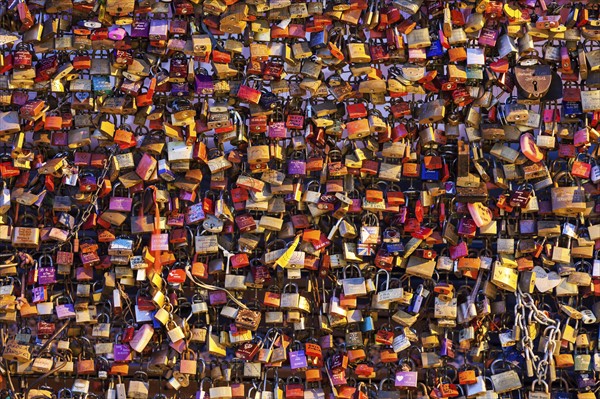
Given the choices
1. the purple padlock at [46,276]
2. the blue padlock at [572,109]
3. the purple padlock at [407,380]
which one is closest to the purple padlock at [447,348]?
the purple padlock at [407,380]

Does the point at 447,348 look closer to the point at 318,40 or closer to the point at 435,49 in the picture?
the point at 435,49

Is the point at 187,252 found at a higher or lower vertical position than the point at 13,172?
lower

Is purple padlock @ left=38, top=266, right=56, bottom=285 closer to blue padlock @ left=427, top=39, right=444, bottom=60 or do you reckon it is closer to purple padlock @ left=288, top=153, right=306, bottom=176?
purple padlock @ left=288, top=153, right=306, bottom=176

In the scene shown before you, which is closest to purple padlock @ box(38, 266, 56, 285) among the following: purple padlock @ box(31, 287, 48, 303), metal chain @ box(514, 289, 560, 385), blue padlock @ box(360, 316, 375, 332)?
purple padlock @ box(31, 287, 48, 303)

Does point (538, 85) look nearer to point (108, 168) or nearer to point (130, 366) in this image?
point (108, 168)

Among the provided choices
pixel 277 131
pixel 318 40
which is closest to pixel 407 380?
pixel 277 131

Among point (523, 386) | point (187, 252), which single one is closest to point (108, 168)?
point (187, 252)

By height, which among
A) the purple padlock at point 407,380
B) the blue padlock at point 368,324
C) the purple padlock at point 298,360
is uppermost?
the blue padlock at point 368,324

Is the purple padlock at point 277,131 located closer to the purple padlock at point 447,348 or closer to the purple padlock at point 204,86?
the purple padlock at point 204,86
